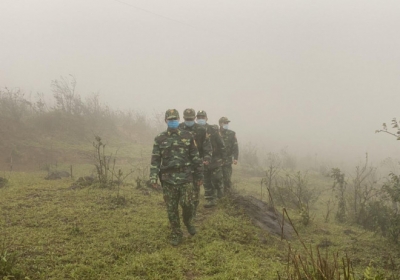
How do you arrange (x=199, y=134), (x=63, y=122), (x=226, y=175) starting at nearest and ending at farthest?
(x=199, y=134)
(x=226, y=175)
(x=63, y=122)

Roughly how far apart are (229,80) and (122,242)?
99.7 m

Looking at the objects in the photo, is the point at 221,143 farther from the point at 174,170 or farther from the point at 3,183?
the point at 3,183

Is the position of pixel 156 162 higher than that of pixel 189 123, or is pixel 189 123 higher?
pixel 189 123

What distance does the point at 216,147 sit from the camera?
7902 mm

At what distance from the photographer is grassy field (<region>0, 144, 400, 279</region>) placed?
4.09 meters

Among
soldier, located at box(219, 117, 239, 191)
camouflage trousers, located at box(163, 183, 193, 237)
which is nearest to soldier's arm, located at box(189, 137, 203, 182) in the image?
camouflage trousers, located at box(163, 183, 193, 237)

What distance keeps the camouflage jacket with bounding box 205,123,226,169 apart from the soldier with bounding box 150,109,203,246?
93.9 inches

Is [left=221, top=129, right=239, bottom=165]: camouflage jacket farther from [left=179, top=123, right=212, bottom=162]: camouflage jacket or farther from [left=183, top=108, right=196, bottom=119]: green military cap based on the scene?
[left=183, top=108, right=196, bottom=119]: green military cap

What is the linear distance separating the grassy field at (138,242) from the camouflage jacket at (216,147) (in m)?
1.06

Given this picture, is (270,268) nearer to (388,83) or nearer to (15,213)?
(15,213)

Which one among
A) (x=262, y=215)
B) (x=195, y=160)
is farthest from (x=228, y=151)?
(x=195, y=160)

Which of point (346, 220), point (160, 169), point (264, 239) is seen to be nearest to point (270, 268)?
point (264, 239)

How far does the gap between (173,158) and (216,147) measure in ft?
9.26

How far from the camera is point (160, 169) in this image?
5367 millimetres
